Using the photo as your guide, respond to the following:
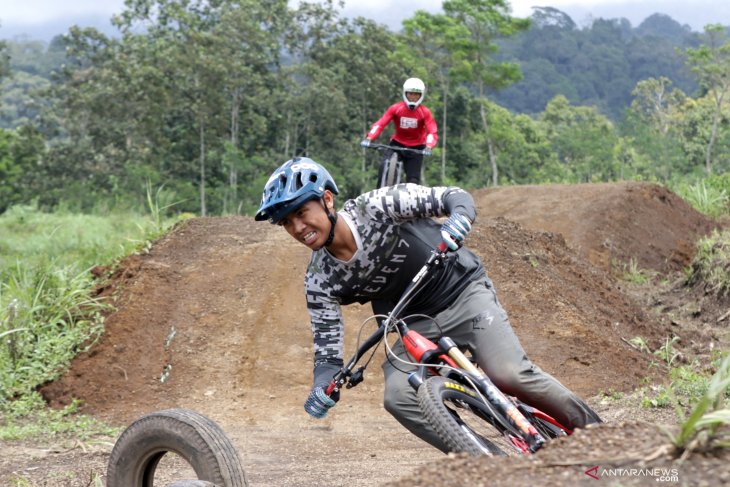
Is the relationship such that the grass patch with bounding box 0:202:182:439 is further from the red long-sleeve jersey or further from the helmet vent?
the helmet vent

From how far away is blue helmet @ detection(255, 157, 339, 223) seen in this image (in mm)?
4453

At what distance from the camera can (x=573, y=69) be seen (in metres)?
132

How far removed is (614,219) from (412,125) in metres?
4.79

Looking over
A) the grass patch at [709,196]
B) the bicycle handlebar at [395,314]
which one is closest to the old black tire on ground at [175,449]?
the bicycle handlebar at [395,314]

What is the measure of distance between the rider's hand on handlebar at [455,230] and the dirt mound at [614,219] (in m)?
10.7

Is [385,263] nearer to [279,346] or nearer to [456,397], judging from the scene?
[456,397]

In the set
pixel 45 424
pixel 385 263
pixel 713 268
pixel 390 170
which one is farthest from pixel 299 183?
pixel 713 268

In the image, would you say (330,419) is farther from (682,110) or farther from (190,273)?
(682,110)

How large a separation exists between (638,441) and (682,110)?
65924 mm

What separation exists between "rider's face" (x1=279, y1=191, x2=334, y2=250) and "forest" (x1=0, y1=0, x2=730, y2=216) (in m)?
26.0

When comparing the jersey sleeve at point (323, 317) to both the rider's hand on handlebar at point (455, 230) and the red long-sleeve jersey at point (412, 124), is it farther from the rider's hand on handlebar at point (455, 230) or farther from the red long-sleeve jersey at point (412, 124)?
the red long-sleeve jersey at point (412, 124)

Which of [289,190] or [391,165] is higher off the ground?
[289,190]

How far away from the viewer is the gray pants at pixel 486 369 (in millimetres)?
4508

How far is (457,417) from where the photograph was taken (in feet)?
13.6
